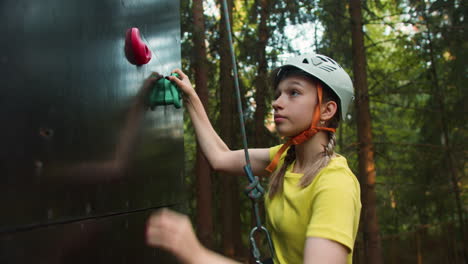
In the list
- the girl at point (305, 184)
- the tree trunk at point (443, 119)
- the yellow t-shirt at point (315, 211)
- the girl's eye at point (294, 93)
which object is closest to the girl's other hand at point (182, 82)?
the girl at point (305, 184)

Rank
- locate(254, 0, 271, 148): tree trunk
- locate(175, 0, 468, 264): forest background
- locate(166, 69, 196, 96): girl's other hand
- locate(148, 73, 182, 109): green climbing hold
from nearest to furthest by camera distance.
A: locate(148, 73, 182, 109): green climbing hold → locate(166, 69, 196, 96): girl's other hand → locate(175, 0, 468, 264): forest background → locate(254, 0, 271, 148): tree trunk

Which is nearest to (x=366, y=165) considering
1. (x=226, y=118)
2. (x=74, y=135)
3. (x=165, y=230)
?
(x=226, y=118)

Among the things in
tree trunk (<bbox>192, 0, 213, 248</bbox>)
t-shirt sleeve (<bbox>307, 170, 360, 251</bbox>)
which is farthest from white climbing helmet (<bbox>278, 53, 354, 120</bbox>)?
tree trunk (<bbox>192, 0, 213, 248</bbox>)

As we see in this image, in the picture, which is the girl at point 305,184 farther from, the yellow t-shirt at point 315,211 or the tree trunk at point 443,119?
the tree trunk at point 443,119

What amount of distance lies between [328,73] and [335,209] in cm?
74

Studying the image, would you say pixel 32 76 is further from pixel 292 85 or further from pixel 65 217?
pixel 292 85

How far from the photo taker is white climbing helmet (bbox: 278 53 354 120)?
6.61 ft

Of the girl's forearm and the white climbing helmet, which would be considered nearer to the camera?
the white climbing helmet

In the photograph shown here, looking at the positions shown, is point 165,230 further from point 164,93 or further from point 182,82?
point 182,82

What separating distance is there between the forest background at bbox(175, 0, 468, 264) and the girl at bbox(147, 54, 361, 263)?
5.56 meters

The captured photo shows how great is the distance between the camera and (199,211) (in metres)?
7.96

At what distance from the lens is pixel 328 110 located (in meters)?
2.11

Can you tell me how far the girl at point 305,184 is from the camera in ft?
5.22

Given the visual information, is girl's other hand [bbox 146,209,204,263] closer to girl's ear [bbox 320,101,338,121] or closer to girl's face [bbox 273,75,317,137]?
girl's face [bbox 273,75,317,137]
